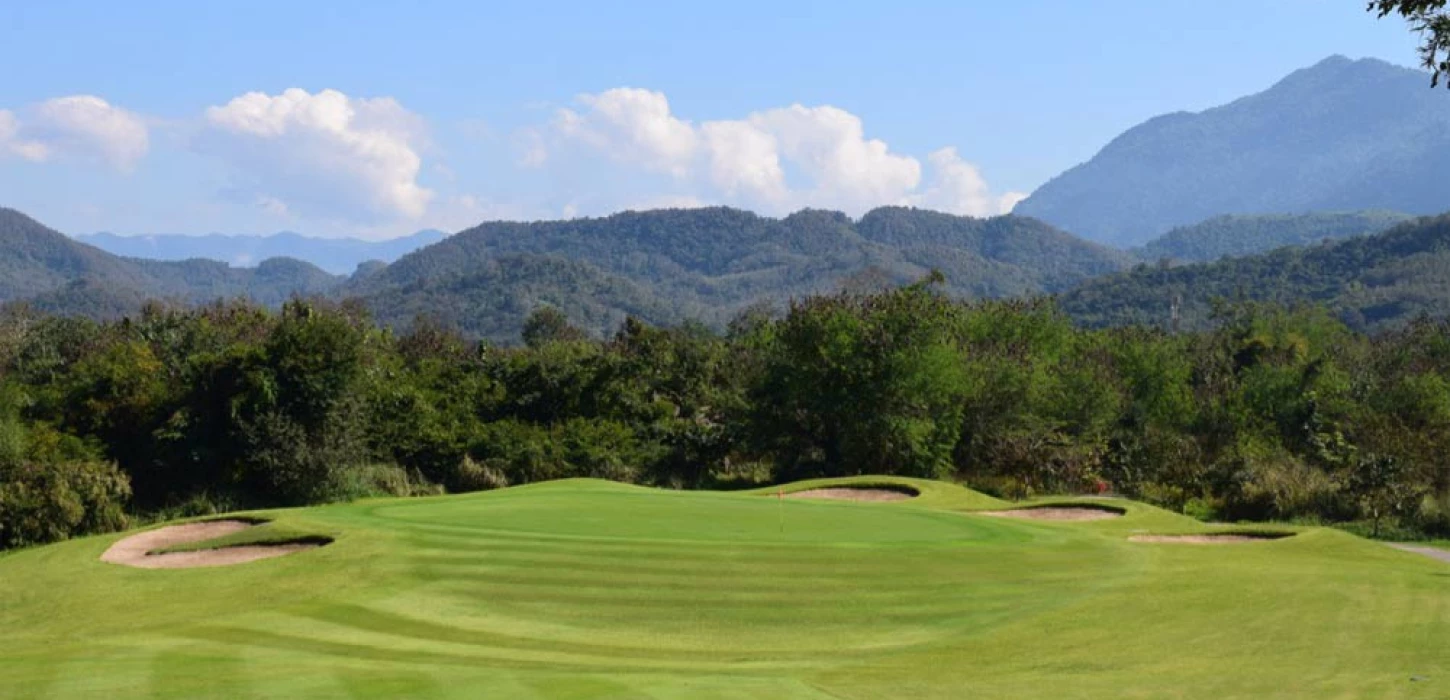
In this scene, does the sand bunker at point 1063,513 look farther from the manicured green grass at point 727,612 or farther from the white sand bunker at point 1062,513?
the manicured green grass at point 727,612

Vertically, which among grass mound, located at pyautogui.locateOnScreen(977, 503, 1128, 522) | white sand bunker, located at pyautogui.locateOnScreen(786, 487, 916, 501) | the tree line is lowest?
grass mound, located at pyautogui.locateOnScreen(977, 503, 1128, 522)

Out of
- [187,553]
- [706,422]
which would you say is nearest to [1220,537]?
[187,553]

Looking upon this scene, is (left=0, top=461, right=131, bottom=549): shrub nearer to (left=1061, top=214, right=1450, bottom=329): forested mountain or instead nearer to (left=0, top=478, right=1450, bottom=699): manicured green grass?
(left=0, top=478, right=1450, bottom=699): manicured green grass

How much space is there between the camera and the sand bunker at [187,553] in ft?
73.0

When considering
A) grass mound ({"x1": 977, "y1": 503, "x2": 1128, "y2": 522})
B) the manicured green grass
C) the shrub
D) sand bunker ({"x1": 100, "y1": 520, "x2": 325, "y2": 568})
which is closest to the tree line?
the shrub

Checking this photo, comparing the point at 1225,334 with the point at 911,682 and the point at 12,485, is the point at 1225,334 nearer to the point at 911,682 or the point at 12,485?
the point at 12,485

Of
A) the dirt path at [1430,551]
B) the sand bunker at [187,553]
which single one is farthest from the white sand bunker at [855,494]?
the sand bunker at [187,553]

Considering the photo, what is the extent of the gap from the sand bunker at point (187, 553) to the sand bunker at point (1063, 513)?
1497 centimetres

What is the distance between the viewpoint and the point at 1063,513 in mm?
29922

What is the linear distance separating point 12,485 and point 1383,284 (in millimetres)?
178032

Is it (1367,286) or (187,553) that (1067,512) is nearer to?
(187,553)

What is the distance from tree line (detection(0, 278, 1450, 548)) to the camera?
35906mm

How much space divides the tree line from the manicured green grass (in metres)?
12.9

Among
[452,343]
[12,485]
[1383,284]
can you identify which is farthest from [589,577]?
[1383,284]
